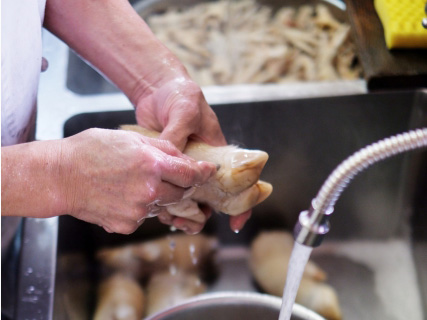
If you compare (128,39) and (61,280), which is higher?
→ (128,39)

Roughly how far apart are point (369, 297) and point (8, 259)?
75 cm

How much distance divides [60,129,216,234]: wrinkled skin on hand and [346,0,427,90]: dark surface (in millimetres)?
580

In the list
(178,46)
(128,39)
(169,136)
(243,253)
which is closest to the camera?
(169,136)

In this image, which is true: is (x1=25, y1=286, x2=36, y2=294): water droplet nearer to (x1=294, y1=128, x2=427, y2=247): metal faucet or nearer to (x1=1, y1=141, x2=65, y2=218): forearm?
(x1=1, y1=141, x2=65, y2=218): forearm

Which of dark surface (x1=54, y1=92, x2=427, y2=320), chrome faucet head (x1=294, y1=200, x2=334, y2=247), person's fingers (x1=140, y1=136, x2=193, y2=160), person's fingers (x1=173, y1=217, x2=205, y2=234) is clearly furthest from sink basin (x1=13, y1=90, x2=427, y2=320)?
chrome faucet head (x1=294, y1=200, x2=334, y2=247)

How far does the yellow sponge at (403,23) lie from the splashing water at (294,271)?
0.69 meters

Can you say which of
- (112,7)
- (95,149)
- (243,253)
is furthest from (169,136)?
(243,253)

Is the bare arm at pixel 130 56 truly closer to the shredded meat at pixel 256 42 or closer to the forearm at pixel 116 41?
the forearm at pixel 116 41

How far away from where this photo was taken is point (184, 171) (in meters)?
0.71

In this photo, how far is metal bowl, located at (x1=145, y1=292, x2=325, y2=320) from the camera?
85cm

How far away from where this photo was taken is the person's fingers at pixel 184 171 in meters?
0.69

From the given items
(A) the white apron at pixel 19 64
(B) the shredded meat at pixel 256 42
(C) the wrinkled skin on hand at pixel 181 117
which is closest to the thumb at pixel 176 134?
(C) the wrinkled skin on hand at pixel 181 117

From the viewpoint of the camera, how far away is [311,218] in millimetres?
574

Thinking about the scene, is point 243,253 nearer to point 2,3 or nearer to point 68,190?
point 68,190
